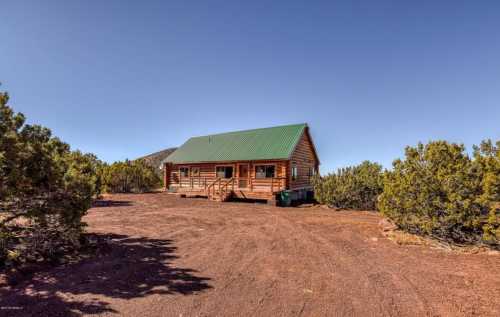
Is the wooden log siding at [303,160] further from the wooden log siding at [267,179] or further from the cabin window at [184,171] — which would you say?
the cabin window at [184,171]

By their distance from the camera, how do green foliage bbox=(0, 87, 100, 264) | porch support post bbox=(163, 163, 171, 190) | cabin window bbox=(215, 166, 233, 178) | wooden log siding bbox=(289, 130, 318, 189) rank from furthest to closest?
1. porch support post bbox=(163, 163, 171, 190)
2. cabin window bbox=(215, 166, 233, 178)
3. wooden log siding bbox=(289, 130, 318, 189)
4. green foliage bbox=(0, 87, 100, 264)

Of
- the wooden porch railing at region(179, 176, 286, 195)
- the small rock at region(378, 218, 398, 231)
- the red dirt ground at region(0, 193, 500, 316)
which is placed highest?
the wooden porch railing at region(179, 176, 286, 195)

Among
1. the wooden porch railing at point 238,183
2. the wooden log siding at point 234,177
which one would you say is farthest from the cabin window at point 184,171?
the wooden porch railing at point 238,183

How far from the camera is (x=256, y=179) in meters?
20.0

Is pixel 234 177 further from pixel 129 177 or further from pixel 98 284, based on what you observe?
pixel 98 284

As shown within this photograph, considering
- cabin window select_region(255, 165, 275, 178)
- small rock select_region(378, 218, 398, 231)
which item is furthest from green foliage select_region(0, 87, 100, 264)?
cabin window select_region(255, 165, 275, 178)

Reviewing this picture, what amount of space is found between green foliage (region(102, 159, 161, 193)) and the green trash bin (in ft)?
58.9

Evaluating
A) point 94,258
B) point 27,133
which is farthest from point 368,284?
point 27,133

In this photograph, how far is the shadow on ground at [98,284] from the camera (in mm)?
3898

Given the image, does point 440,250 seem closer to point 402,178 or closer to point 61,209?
point 402,178

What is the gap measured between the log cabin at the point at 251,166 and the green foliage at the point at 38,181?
13.7 m

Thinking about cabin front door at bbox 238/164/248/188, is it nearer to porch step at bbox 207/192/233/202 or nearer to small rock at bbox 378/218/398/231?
porch step at bbox 207/192/233/202

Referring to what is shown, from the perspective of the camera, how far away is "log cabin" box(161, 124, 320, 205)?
19.1 metres

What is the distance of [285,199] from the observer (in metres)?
18.2
